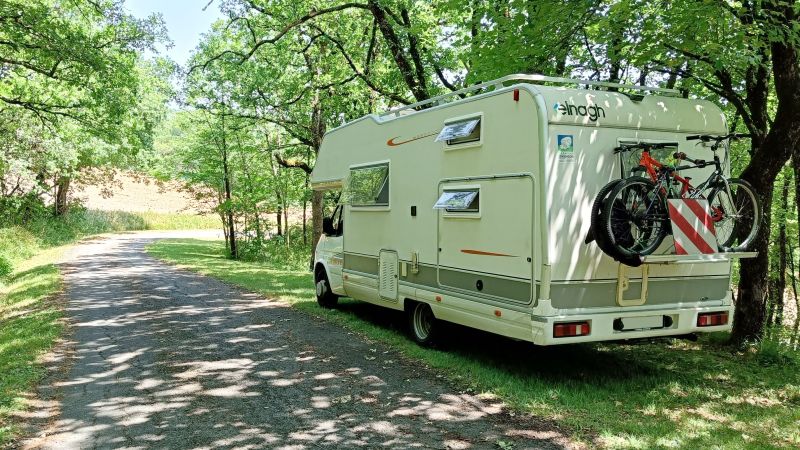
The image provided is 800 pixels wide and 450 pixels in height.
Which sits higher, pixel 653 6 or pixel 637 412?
pixel 653 6

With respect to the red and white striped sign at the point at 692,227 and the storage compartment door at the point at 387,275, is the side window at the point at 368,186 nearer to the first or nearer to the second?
the storage compartment door at the point at 387,275

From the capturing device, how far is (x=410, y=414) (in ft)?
17.0

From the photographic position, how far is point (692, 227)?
548cm

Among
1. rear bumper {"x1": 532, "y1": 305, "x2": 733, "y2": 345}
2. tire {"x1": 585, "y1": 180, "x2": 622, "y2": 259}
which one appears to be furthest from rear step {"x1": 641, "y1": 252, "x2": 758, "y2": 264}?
rear bumper {"x1": 532, "y1": 305, "x2": 733, "y2": 345}

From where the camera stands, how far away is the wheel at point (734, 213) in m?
5.91

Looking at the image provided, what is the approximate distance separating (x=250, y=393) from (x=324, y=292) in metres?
4.83

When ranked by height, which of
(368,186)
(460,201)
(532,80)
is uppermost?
(532,80)

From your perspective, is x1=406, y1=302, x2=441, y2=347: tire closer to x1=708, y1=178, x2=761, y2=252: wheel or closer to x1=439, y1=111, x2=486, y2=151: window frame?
x1=439, y1=111, x2=486, y2=151: window frame

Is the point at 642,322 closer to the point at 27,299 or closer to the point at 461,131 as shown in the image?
the point at 461,131

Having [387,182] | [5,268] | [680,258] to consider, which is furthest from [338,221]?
[5,268]

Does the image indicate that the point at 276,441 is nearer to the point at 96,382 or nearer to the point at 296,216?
the point at 96,382

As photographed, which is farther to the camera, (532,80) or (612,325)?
(532,80)

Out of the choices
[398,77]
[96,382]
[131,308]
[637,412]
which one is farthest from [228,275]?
[637,412]

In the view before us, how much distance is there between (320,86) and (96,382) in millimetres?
10417
